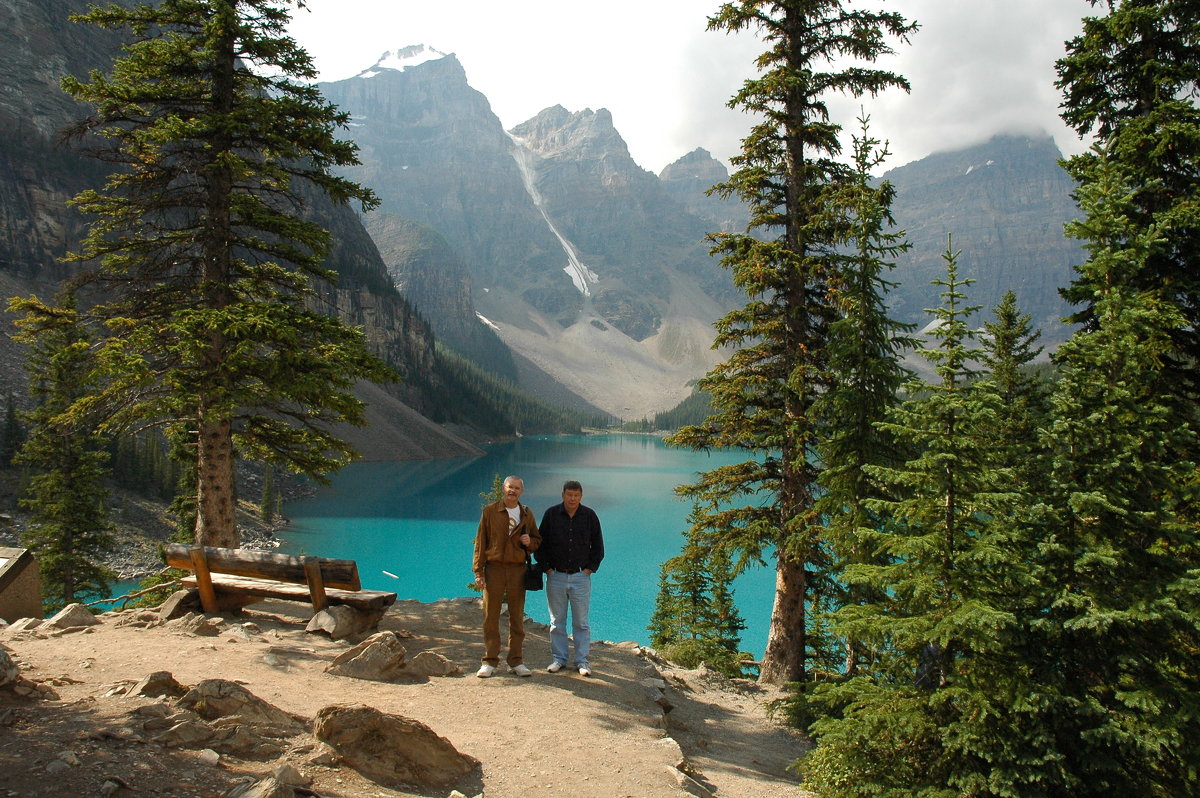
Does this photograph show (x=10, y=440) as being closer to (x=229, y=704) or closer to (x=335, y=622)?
(x=335, y=622)

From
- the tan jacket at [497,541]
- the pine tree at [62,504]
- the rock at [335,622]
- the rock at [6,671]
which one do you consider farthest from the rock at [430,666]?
the pine tree at [62,504]

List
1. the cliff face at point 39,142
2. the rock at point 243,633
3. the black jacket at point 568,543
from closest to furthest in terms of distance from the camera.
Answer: the black jacket at point 568,543
the rock at point 243,633
the cliff face at point 39,142

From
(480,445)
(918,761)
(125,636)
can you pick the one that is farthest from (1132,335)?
(480,445)

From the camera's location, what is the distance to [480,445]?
148750 millimetres

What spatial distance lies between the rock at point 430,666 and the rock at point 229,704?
2.48m

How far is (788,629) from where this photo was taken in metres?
12.9

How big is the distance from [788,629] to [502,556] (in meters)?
7.12

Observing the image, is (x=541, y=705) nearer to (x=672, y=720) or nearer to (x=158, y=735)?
(x=672, y=720)

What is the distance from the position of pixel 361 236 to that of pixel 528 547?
618ft

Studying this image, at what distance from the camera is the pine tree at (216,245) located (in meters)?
10.8

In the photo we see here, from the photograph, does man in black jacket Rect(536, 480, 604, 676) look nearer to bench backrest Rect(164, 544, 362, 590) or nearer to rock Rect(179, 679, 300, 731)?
bench backrest Rect(164, 544, 362, 590)

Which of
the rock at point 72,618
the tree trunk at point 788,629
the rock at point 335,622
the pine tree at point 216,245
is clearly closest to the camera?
the rock at point 72,618

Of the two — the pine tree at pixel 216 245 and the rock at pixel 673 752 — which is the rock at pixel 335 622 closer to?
the pine tree at pixel 216 245

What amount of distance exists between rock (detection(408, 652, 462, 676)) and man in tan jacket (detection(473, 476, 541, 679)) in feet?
1.37
